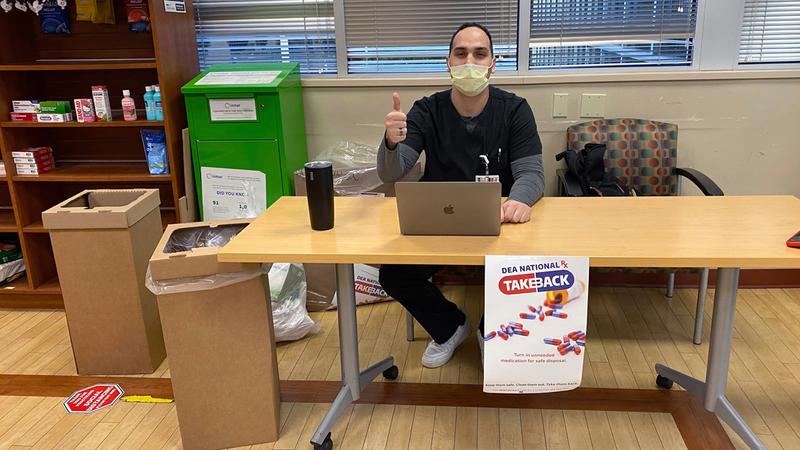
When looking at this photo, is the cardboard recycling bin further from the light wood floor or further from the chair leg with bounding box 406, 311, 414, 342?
the chair leg with bounding box 406, 311, 414, 342

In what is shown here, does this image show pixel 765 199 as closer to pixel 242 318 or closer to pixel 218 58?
pixel 242 318

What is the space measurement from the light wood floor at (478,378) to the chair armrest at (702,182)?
619 mm

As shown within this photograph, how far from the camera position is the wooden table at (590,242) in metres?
1.50

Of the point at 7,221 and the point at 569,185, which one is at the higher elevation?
the point at 569,185

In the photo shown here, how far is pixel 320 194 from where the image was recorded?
5.63 ft

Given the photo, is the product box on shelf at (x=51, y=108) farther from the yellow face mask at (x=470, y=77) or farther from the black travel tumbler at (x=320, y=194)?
the yellow face mask at (x=470, y=77)

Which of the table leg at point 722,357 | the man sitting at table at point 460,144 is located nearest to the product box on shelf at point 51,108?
the man sitting at table at point 460,144

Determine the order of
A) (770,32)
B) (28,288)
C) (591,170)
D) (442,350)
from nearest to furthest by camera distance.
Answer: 1. (442,350)
2. (591,170)
3. (770,32)
4. (28,288)

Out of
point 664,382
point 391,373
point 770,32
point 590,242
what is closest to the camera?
point 590,242

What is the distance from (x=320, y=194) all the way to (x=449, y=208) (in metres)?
0.38

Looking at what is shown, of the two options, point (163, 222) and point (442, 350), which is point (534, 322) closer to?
point (442, 350)

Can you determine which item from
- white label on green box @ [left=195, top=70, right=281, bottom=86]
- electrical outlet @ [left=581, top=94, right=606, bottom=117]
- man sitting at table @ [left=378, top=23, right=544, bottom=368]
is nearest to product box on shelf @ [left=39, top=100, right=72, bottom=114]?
white label on green box @ [left=195, top=70, right=281, bottom=86]

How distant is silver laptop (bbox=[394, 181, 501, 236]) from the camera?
5.01 feet

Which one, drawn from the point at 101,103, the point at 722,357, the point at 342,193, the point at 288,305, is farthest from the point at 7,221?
the point at 722,357
